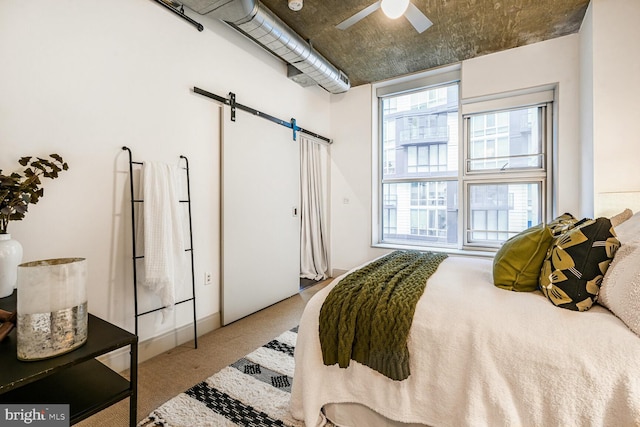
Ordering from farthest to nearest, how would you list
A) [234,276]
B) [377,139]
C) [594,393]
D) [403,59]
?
[377,139], [403,59], [234,276], [594,393]

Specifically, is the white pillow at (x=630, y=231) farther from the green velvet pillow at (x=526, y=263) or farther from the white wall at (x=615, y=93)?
the white wall at (x=615, y=93)

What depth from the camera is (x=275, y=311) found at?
312 centimetres

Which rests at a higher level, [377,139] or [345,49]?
[345,49]

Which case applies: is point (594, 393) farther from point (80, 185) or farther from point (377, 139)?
point (377, 139)

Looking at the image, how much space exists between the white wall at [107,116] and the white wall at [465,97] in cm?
206

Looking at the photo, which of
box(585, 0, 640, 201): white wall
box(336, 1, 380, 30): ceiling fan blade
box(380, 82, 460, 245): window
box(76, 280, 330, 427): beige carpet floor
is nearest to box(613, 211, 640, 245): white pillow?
box(585, 0, 640, 201): white wall

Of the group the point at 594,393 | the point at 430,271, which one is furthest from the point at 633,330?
the point at 430,271

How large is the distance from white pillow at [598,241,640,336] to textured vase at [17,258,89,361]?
193 centimetres

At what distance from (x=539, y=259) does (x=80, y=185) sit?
262 centimetres

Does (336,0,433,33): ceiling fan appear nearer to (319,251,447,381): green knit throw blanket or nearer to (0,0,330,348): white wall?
(0,0,330,348): white wall

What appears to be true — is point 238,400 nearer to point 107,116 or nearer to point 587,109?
point 107,116

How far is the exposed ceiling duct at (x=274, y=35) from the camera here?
225 centimetres

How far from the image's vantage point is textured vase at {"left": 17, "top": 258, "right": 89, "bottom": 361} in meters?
0.92

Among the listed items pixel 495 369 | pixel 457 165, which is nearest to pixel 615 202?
pixel 457 165
